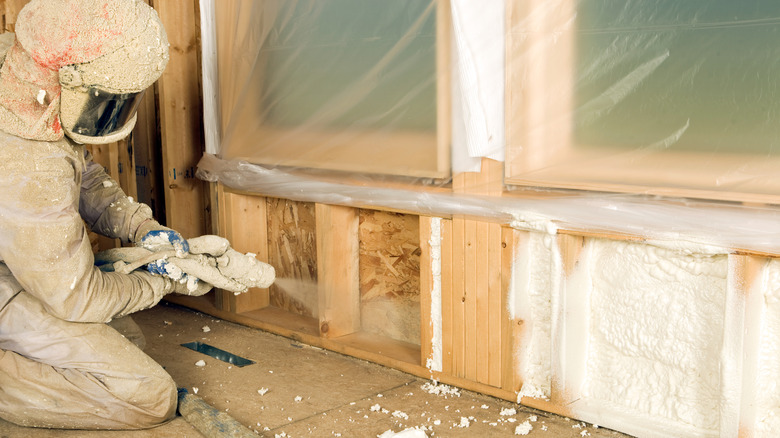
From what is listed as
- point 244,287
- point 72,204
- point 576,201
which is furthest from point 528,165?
point 72,204

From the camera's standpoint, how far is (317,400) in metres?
2.68

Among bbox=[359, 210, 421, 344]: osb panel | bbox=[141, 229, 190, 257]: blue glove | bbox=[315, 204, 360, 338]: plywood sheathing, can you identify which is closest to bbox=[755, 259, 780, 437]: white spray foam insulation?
bbox=[359, 210, 421, 344]: osb panel

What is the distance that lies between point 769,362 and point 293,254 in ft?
7.16

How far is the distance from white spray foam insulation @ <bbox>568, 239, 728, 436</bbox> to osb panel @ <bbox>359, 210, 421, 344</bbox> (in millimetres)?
887

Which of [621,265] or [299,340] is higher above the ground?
[621,265]

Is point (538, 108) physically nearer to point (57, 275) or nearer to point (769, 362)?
point (769, 362)

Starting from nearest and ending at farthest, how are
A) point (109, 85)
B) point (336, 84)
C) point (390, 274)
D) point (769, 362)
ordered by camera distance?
point (769, 362) < point (109, 85) < point (336, 84) < point (390, 274)

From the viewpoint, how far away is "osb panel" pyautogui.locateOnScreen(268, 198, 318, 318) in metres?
3.51

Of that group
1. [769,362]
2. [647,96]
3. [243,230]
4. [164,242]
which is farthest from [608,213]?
[243,230]

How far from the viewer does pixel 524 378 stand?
2541 mm

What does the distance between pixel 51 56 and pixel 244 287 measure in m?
1.00

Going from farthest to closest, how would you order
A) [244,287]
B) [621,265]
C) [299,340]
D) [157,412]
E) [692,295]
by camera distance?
[299,340] < [244,287] < [157,412] < [621,265] < [692,295]

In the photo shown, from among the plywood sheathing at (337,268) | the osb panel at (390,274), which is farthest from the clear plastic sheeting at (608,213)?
the osb panel at (390,274)

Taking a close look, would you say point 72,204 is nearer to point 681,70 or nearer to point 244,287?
point 244,287
